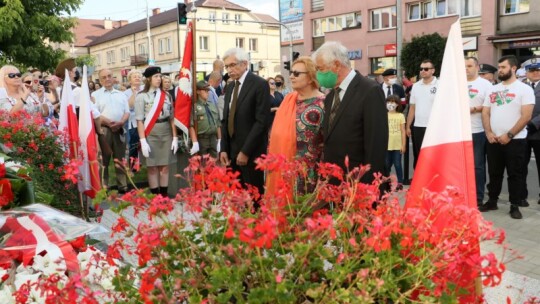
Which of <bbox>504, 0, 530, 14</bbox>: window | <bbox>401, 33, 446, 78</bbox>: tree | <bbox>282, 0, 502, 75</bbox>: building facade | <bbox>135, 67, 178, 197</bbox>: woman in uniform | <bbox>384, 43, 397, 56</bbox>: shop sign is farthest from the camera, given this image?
<bbox>384, 43, 397, 56</bbox>: shop sign

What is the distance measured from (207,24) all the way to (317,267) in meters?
61.9

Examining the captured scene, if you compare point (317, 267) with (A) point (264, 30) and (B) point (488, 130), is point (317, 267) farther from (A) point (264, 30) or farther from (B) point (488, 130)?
(A) point (264, 30)

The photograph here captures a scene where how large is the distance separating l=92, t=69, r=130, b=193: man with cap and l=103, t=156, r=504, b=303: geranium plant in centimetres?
656

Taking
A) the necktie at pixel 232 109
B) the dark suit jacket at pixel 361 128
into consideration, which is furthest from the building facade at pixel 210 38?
the dark suit jacket at pixel 361 128

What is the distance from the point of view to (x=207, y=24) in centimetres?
6122

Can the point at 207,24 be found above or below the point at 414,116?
above

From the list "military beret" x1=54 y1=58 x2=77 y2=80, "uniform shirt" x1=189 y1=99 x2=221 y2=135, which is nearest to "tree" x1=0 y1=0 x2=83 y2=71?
"military beret" x1=54 y1=58 x2=77 y2=80

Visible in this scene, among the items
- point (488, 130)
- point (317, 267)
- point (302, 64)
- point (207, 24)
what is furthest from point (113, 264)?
point (207, 24)

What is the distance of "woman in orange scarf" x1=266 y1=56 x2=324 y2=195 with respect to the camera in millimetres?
4383

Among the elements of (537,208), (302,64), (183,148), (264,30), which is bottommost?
(537,208)

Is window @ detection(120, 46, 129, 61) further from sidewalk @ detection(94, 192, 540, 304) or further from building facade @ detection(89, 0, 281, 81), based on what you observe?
sidewalk @ detection(94, 192, 540, 304)

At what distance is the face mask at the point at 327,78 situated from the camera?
13.1 feet

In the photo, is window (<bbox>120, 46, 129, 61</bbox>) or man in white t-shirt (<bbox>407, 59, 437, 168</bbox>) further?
window (<bbox>120, 46, 129, 61</bbox>)

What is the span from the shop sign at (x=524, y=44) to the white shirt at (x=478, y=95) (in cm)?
2113
